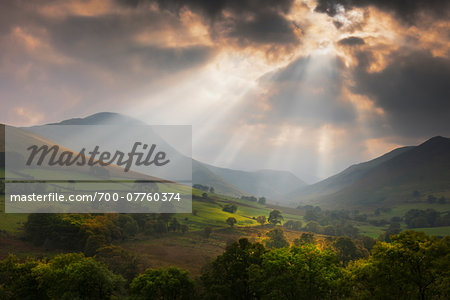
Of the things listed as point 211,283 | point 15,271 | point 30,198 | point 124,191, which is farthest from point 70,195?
point 211,283

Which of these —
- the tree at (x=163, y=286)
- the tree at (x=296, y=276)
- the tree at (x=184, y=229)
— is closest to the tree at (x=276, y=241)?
the tree at (x=184, y=229)

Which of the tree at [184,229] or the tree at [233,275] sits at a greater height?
the tree at [233,275]

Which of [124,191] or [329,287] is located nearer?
[329,287]

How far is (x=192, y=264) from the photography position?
97.4 m

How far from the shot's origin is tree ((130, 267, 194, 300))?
47188 mm

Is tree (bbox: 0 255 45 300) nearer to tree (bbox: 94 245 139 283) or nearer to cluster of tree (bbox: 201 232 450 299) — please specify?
tree (bbox: 94 245 139 283)

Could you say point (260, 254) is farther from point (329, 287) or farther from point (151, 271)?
point (151, 271)

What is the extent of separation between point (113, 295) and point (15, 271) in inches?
799

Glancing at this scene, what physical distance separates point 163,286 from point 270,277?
760 inches

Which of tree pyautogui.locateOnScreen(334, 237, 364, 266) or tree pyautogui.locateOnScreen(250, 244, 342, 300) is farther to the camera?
tree pyautogui.locateOnScreen(334, 237, 364, 266)

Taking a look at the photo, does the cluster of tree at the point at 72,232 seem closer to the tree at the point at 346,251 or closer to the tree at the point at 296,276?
the tree at the point at 296,276

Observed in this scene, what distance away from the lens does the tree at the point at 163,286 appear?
155ft

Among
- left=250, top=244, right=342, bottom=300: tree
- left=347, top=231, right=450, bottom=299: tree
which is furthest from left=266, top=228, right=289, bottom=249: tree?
left=347, top=231, right=450, bottom=299: tree

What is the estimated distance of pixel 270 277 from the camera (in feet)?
154
